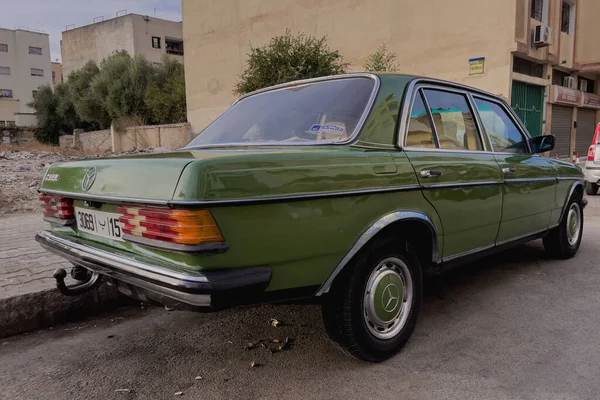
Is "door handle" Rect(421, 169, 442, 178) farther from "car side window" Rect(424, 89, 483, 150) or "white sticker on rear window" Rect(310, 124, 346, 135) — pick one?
"white sticker on rear window" Rect(310, 124, 346, 135)

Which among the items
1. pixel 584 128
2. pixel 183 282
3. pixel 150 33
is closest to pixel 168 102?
pixel 150 33

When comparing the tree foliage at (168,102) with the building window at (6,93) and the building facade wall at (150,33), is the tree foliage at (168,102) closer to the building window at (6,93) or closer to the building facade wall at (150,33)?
the building facade wall at (150,33)

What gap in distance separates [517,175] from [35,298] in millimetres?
3824

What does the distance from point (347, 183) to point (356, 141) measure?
38cm

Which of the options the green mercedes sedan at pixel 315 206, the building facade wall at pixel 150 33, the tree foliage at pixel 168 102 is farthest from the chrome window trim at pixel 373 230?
the building facade wall at pixel 150 33

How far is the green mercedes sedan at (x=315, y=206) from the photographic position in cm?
204

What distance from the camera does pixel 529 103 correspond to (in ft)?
55.4

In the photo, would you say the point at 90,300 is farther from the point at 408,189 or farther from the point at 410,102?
the point at 410,102

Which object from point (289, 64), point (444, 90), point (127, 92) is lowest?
point (444, 90)

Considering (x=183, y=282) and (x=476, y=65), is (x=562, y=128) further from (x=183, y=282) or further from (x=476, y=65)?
(x=183, y=282)

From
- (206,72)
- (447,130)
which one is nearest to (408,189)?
(447,130)

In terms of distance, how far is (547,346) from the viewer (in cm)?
294

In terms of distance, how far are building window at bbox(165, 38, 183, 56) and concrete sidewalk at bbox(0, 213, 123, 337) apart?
47.9 metres

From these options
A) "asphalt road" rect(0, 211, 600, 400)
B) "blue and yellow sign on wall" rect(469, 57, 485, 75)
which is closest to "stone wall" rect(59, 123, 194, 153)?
"blue and yellow sign on wall" rect(469, 57, 485, 75)
